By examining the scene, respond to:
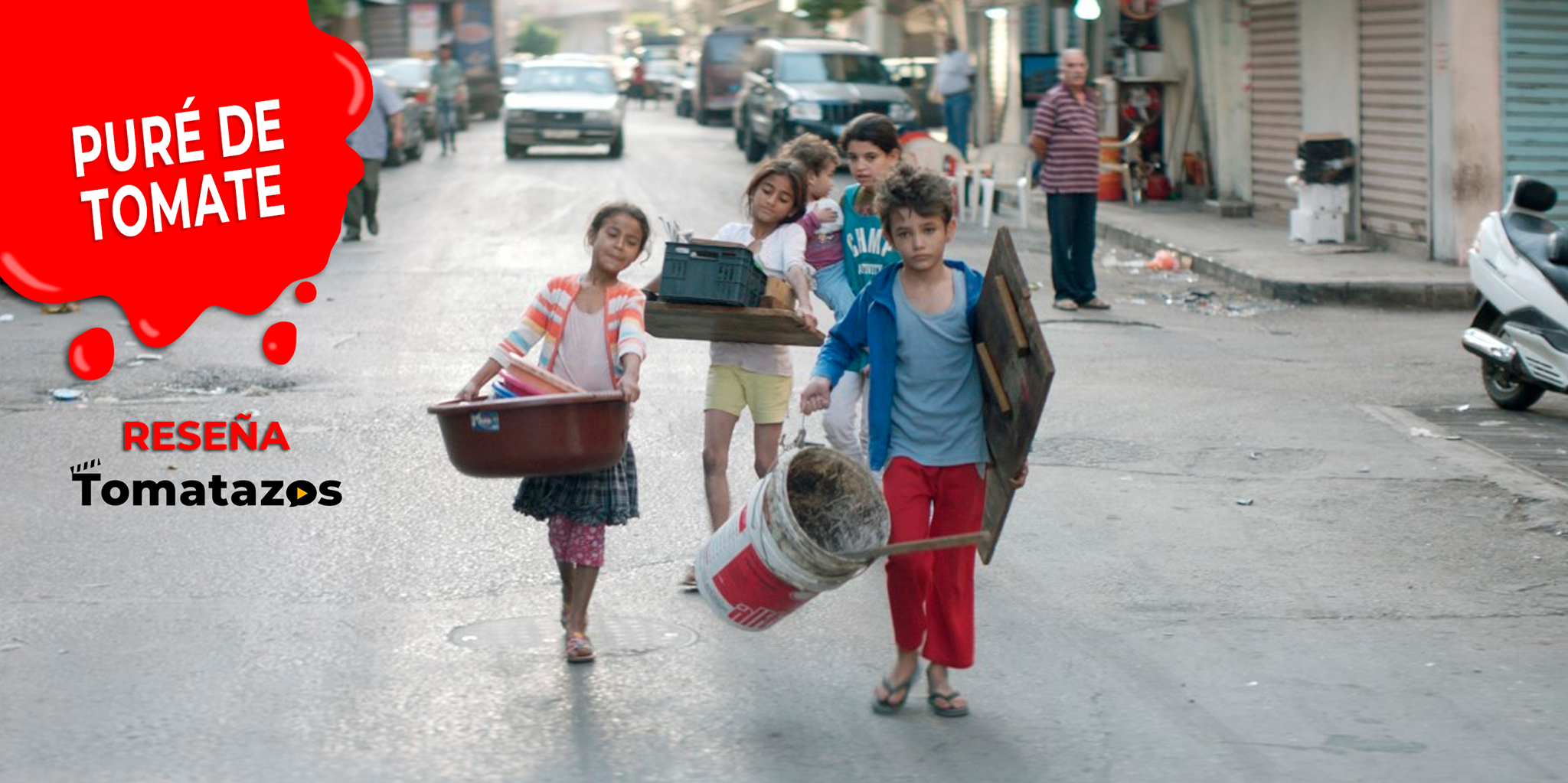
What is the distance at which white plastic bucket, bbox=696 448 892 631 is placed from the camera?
4.95 meters

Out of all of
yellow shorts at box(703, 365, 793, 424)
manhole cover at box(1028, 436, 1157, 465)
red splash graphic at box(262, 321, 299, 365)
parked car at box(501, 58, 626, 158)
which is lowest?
manhole cover at box(1028, 436, 1157, 465)

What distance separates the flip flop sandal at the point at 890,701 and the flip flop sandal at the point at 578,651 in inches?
38.5

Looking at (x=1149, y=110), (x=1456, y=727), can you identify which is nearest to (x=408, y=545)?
(x=1456, y=727)

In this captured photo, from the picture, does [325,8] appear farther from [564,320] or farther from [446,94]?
[564,320]

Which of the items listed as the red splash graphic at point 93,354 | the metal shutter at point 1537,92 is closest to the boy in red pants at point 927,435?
the red splash graphic at point 93,354

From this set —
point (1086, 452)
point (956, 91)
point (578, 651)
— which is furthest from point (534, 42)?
point (578, 651)

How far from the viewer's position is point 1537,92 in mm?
15969

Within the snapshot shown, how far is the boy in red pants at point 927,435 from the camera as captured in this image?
17.6 feet

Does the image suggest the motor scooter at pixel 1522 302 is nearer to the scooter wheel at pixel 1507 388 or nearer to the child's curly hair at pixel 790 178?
the scooter wheel at pixel 1507 388

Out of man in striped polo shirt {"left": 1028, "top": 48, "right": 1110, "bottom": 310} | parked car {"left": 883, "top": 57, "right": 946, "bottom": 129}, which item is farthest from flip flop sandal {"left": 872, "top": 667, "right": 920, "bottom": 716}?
parked car {"left": 883, "top": 57, "right": 946, "bottom": 129}

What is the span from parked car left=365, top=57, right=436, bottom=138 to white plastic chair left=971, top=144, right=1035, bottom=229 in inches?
491

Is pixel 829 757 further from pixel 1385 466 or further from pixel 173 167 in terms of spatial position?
pixel 173 167

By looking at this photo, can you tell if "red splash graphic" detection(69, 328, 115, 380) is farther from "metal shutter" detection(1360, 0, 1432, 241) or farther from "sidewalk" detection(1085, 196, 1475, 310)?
"metal shutter" detection(1360, 0, 1432, 241)

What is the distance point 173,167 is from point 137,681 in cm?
973
